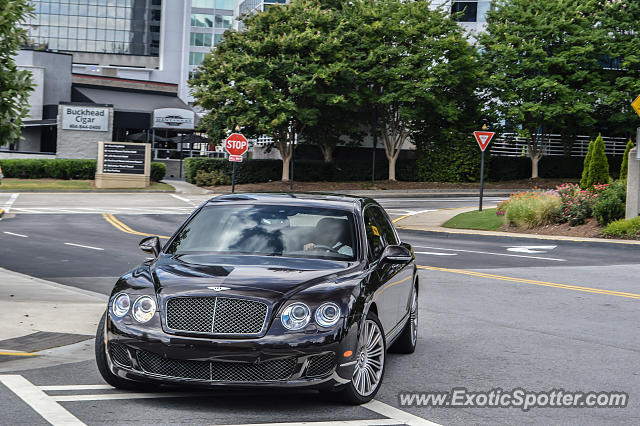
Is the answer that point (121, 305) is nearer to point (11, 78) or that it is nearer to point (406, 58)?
point (11, 78)

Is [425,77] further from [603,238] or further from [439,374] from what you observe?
[439,374]

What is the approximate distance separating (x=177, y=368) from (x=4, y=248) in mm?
14101

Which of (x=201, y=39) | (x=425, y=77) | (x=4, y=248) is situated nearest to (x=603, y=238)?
(x=4, y=248)

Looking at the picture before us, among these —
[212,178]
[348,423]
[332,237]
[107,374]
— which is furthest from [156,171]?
[348,423]

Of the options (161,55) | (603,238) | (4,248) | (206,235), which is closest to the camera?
(206,235)

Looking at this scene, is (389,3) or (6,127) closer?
(6,127)

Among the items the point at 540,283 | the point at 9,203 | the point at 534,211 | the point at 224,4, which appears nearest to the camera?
the point at 540,283

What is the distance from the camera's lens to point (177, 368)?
5.67m

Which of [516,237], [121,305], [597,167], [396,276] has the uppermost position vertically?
[597,167]

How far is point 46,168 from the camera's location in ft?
153

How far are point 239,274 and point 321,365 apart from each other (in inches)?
36.7

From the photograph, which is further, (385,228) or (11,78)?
(11,78)

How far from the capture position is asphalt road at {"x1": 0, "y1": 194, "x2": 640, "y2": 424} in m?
5.79

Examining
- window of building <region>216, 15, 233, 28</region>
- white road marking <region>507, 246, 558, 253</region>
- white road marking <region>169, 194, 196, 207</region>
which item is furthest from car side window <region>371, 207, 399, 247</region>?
window of building <region>216, 15, 233, 28</region>
